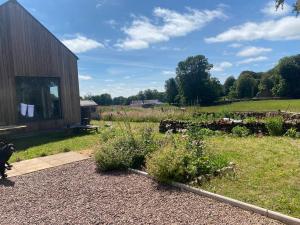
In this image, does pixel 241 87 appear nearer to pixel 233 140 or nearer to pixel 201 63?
pixel 201 63

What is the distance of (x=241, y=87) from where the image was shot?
74.4 m

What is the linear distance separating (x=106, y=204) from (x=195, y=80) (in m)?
56.8

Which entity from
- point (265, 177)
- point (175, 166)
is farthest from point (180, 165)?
point (265, 177)

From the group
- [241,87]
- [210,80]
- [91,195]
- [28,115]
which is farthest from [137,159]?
[241,87]

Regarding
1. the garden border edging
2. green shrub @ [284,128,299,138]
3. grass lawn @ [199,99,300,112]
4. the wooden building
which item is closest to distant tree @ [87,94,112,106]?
grass lawn @ [199,99,300,112]

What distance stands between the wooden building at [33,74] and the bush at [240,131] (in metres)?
7.93

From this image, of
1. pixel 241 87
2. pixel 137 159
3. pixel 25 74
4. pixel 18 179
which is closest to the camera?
pixel 18 179

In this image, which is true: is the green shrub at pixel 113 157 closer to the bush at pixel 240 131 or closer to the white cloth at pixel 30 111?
the bush at pixel 240 131

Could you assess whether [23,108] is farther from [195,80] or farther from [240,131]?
[195,80]

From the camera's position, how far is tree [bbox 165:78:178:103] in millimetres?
68206

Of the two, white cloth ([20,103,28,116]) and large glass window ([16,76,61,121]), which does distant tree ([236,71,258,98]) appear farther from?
white cloth ([20,103,28,116])

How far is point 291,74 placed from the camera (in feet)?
195

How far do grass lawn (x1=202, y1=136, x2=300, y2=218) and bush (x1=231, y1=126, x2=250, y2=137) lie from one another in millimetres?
1559

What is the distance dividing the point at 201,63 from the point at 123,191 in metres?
58.6
